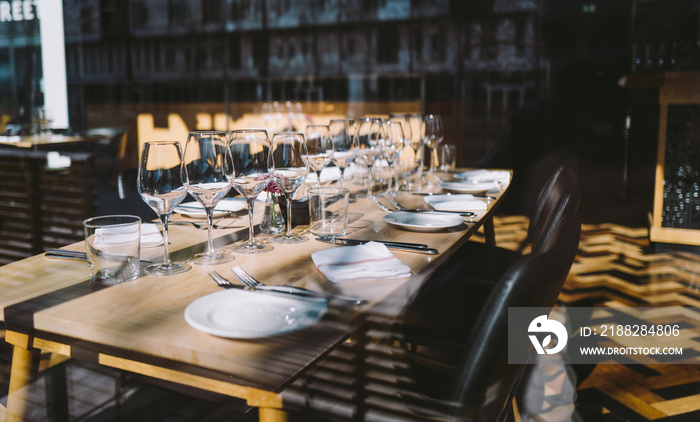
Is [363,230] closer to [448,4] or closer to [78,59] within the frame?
[448,4]

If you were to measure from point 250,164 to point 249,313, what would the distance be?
417 mm

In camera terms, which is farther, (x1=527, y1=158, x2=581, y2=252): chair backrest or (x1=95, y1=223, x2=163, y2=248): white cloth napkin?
(x1=527, y1=158, x2=581, y2=252): chair backrest

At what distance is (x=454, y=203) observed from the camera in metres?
1.61

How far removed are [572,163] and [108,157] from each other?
454 centimetres

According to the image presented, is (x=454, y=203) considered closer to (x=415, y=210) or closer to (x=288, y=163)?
(x=415, y=210)

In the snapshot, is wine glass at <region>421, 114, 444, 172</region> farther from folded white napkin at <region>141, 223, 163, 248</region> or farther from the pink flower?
folded white napkin at <region>141, 223, 163, 248</region>

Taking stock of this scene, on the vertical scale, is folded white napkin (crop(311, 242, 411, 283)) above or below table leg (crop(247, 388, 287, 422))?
above

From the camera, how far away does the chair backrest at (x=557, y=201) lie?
46.1 inches

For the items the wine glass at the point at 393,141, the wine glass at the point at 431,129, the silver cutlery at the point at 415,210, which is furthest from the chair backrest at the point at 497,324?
the wine glass at the point at 431,129

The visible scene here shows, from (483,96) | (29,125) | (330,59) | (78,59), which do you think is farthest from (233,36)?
(483,96)

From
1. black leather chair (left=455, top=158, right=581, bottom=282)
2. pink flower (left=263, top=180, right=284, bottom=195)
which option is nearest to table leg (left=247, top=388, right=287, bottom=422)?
pink flower (left=263, top=180, right=284, bottom=195)

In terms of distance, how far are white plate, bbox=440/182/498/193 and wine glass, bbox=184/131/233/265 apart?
3.46 feet

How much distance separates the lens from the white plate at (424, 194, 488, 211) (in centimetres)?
158

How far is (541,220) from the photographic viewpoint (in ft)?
5.43
